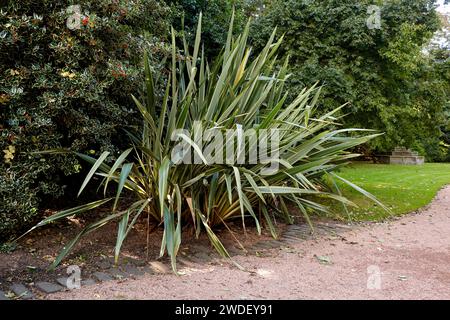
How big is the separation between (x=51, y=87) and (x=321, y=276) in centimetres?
250

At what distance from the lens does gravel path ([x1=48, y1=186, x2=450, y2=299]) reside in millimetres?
2469

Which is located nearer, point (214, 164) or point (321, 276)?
point (321, 276)

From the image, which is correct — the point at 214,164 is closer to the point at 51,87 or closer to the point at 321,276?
the point at 321,276

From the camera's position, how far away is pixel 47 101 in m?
3.10

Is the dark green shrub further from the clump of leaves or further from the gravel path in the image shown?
the gravel path

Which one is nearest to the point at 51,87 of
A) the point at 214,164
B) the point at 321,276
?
the point at 214,164

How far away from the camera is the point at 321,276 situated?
9.35 ft

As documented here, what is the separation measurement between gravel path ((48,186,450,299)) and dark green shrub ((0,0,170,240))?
119cm

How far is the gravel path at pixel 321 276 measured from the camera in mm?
2469

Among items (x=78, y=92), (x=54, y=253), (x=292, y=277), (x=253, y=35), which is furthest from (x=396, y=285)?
(x=253, y=35)

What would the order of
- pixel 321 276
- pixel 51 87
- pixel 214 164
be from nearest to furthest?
pixel 321 276 < pixel 51 87 < pixel 214 164

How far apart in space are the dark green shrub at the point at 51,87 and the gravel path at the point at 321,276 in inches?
46.7

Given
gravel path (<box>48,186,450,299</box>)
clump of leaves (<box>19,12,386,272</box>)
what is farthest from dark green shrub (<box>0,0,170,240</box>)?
gravel path (<box>48,186,450,299</box>)

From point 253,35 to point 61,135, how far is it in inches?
154
